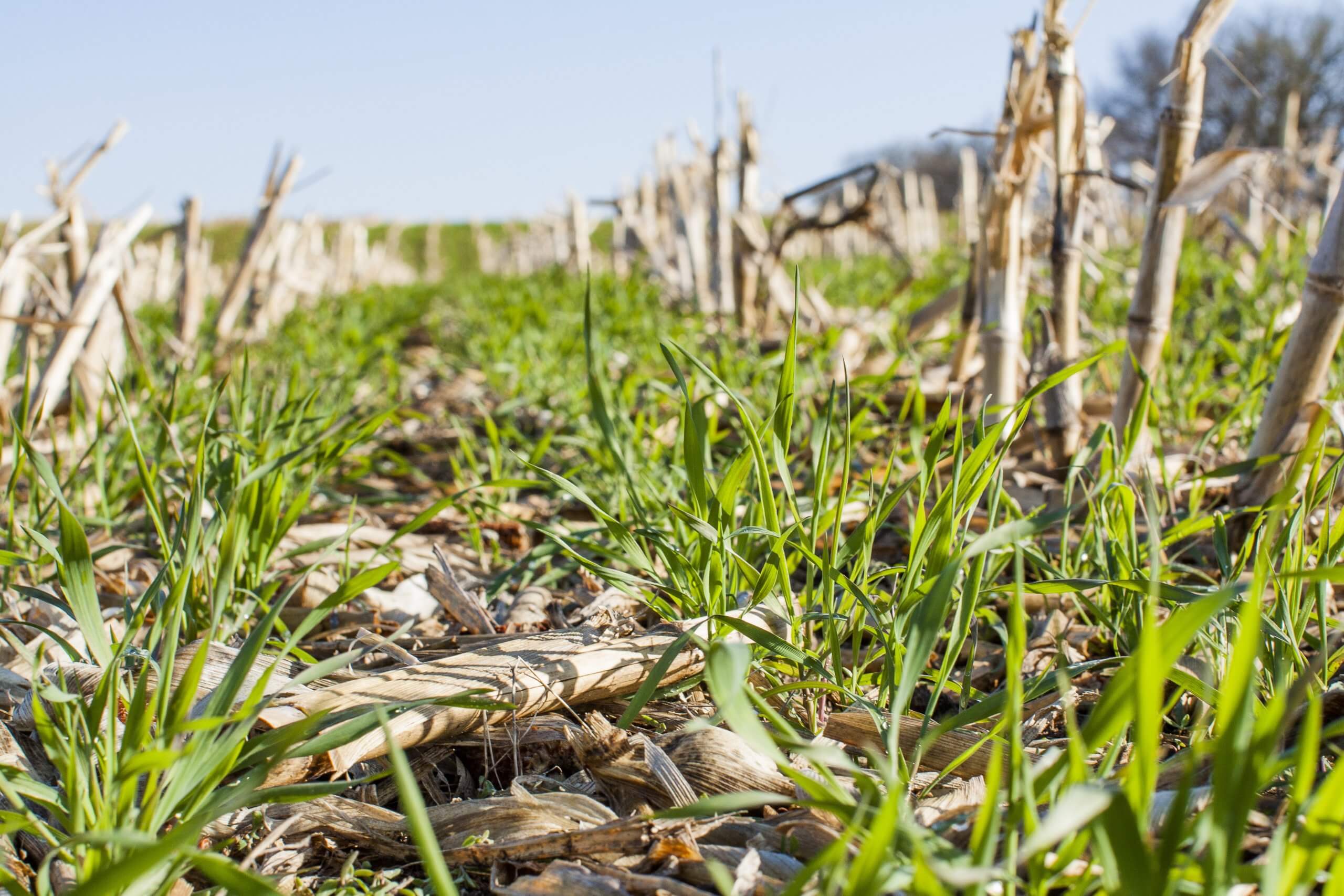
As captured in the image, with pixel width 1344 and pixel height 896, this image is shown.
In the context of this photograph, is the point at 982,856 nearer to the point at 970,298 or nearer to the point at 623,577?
the point at 623,577

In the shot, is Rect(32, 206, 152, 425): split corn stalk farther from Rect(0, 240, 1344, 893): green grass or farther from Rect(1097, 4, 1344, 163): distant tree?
Rect(1097, 4, 1344, 163): distant tree

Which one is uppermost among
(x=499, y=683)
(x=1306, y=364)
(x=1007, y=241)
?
(x=1007, y=241)

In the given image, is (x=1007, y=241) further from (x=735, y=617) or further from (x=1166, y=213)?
(x=735, y=617)

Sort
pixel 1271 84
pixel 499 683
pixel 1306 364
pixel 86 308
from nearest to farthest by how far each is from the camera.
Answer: pixel 499 683 < pixel 1306 364 < pixel 86 308 < pixel 1271 84

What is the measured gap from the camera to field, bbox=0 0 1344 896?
771 mm

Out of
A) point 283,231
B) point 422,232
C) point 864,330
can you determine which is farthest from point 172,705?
point 422,232

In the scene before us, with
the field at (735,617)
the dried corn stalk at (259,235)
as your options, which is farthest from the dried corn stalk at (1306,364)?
the dried corn stalk at (259,235)

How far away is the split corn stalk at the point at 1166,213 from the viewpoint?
166 cm

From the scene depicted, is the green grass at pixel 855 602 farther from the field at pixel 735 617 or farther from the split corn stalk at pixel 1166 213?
the split corn stalk at pixel 1166 213

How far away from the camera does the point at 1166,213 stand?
1791 mm

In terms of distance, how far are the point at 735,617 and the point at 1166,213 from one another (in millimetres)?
1198

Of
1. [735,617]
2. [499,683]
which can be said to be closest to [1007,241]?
[735,617]

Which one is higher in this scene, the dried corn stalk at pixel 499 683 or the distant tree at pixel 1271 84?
the distant tree at pixel 1271 84

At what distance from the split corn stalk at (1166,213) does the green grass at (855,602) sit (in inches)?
8.4
